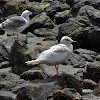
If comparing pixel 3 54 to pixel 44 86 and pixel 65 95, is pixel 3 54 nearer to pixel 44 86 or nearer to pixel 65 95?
pixel 44 86

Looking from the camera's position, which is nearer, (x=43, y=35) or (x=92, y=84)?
(x=92, y=84)

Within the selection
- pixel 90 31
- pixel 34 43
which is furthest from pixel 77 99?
pixel 34 43

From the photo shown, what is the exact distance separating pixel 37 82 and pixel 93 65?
2.95 m

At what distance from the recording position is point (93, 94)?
6.79 meters

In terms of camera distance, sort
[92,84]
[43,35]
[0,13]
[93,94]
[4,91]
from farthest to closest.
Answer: [0,13] → [43,35] → [92,84] → [93,94] → [4,91]

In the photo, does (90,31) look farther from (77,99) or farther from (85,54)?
(77,99)

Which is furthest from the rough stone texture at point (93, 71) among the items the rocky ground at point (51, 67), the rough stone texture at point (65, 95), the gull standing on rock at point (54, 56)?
the rough stone texture at point (65, 95)

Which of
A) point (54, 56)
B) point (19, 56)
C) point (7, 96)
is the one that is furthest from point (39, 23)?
point (7, 96)

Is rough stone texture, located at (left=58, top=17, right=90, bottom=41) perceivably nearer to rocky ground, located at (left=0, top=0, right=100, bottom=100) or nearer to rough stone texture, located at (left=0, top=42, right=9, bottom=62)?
rocky ground, located at (left=0, top=0, right=100, bottom=100)

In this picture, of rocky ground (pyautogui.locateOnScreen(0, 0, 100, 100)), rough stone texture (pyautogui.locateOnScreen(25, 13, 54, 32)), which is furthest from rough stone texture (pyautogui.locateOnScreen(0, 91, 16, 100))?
rough stone texture (pyautogui.locateOnScreen(25, 13, 54, 32))

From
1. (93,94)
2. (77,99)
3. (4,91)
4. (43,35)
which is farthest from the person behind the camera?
(43,35)

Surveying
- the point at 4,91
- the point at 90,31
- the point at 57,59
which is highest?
the point at 57,59

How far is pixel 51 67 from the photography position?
1099 cm

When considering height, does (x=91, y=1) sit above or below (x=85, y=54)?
above
